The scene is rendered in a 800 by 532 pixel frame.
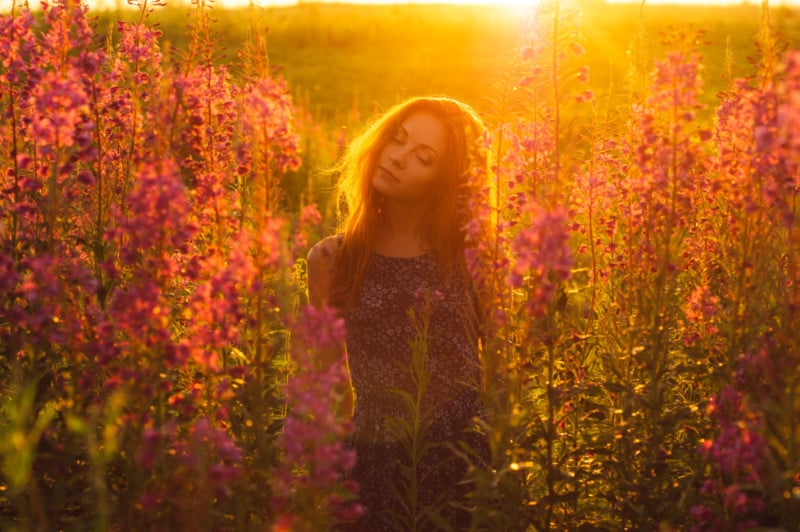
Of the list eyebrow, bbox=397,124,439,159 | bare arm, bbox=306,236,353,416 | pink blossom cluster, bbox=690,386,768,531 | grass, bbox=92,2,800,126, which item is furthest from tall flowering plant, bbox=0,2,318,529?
grass, bbox=92,2,800,126

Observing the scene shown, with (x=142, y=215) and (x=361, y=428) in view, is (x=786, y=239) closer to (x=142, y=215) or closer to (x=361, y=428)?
(x=361, y=428)

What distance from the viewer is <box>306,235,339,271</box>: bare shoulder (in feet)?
14.1

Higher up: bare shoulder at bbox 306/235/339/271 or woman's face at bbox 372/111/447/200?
woman's face at bbox 372/111/447/200

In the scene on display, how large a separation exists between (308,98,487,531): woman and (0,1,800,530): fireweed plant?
364 millimetres

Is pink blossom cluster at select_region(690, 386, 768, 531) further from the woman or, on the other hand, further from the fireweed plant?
the woman

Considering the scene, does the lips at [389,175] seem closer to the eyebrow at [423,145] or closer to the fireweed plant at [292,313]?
the eyebrow at [423,145]

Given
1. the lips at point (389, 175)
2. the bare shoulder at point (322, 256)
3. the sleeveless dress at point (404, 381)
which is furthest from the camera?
the bare shoulder at point (322, 256)

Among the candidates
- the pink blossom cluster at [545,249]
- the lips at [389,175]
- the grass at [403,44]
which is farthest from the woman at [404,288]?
the grass at [403,44]

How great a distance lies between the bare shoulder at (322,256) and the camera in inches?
169

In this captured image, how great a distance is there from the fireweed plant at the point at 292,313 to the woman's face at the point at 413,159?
0.72m

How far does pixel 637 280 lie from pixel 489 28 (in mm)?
37193

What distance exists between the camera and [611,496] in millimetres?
3203

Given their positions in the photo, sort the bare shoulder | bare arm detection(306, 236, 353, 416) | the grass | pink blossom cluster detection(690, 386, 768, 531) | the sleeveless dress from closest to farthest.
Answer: pink blossom cluster detection(690, 386, 768, 531) < the sleeveless dress < bare arm detection(306, 236, 353, 416) < the bare shoulder < the grass

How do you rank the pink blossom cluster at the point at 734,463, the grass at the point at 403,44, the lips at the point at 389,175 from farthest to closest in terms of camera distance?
the grass at the point at 403,44 < the lips at the point at 389,175 < the pink blossom cluster at the point at 734,463
